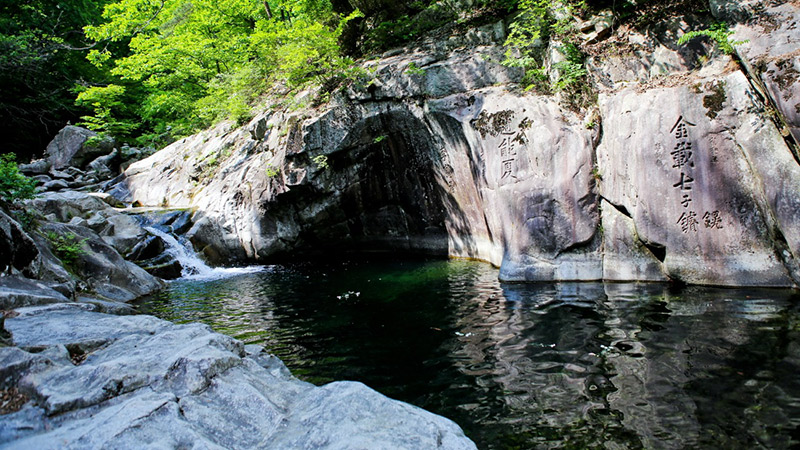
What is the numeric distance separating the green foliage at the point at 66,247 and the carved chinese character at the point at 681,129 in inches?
582

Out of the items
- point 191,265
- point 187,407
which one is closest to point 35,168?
point 191,265

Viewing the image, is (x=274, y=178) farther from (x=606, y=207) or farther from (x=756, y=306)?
(x=756, y=306)

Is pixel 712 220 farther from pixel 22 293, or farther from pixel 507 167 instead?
pixel 22 293

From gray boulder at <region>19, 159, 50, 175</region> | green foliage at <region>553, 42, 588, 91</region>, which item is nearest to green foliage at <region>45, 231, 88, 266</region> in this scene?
green foliage at <region>553, 42, 588, 91</region>

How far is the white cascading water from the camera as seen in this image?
1550 centimetres

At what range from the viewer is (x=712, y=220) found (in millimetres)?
8844

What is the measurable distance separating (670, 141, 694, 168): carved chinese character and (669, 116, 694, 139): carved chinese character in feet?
0.51

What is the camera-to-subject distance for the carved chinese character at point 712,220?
8.77m

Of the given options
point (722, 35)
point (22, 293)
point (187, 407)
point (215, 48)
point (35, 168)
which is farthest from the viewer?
point (35, 168)

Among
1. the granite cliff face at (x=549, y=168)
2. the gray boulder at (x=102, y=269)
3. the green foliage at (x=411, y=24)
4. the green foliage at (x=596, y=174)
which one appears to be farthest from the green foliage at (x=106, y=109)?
the green foliage at (x=596, y=174)

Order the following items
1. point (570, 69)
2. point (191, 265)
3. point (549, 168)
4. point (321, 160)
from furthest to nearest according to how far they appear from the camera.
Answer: point (191, 265), point (321, 160), point (570, 69), point (549, 168)

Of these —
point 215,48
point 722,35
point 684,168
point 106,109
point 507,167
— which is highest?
point 215,48

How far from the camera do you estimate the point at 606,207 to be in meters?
10.5

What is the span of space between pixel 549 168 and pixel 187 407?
1016 centimetres
